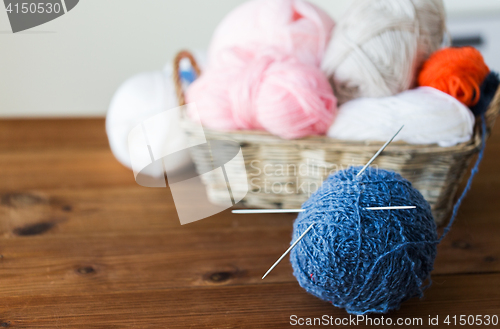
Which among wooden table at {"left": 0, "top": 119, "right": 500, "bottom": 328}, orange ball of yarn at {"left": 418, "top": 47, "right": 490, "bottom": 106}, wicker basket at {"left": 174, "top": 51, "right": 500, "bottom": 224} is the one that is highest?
orange ball of yarn at {"left": 418, "top": 47, "right": 490, "bottom": 106}

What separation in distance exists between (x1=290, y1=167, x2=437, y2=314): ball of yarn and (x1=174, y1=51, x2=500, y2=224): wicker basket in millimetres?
126

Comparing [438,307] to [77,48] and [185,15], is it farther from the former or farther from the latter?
[77,48]

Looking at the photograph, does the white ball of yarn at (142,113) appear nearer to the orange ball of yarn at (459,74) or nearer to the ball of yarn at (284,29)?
the ball of yarn at (284,29)

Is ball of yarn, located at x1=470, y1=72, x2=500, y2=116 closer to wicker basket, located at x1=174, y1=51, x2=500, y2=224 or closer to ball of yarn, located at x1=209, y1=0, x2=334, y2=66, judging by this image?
wicker basket, located at x1=174, y1=51, x2=500, y2=224

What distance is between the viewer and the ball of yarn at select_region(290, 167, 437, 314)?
17.1 inches

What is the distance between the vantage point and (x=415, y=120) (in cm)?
59

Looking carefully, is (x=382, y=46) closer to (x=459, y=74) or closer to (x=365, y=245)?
(x=459, y=74)

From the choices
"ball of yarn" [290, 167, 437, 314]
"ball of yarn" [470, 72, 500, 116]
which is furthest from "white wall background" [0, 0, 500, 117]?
"ball of yarn" [290, 167, 437, 314]

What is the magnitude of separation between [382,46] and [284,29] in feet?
0.54

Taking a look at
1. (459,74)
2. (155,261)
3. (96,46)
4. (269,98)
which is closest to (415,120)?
(459,74)

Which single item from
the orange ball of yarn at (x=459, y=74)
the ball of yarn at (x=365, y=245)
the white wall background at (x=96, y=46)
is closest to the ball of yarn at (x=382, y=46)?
the orange ball of yarn at (x=459, y=74)

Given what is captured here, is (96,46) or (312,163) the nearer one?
(312,163)

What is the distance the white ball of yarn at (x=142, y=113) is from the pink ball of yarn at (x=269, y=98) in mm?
141

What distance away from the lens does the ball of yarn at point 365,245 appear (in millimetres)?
434
